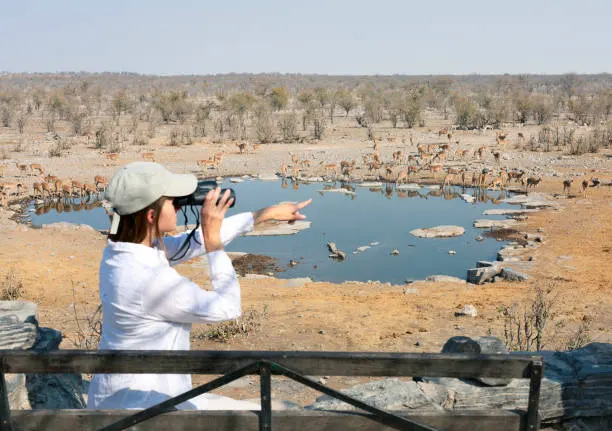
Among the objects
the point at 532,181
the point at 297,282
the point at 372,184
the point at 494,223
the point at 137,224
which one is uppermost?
the point at 137,224

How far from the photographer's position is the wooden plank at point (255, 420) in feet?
7.46

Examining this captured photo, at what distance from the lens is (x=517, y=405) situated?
397cm

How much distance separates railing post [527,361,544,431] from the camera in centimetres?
226

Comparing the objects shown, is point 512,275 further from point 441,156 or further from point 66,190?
point 66,190

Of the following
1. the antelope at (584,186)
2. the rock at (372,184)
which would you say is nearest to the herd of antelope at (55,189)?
the rock at (372,184)

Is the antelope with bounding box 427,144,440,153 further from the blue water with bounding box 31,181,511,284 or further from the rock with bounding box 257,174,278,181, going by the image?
Answer: the rock with bounding box 257,174,278,181

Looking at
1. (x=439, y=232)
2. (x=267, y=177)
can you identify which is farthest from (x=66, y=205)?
(x=439, y=232)

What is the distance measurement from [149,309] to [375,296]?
8.34 m

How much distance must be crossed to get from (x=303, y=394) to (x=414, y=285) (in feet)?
19.1

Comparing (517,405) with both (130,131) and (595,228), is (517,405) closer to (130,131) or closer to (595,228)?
(595,228)

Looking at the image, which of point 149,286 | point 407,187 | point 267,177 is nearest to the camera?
point 149,286

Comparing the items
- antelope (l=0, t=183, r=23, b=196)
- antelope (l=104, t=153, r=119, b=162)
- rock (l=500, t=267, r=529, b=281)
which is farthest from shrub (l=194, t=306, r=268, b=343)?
antelope (l=104, t=153, r=119, b=162)

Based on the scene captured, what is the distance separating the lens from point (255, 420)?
2.29 metres

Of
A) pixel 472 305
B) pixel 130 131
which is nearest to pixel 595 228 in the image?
pixel 472 305
